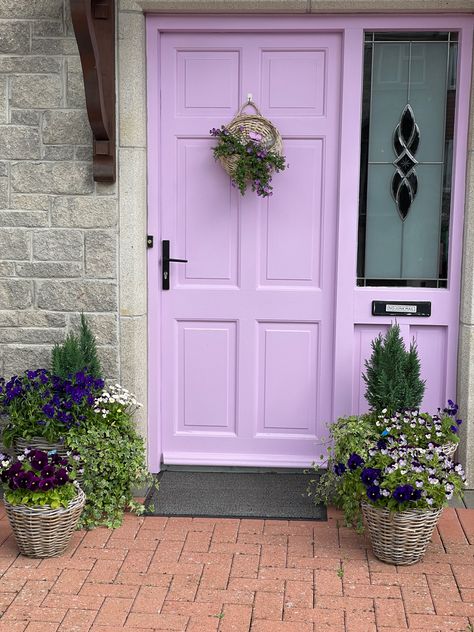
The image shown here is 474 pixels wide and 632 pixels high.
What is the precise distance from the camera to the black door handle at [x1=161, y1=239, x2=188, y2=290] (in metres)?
4.81

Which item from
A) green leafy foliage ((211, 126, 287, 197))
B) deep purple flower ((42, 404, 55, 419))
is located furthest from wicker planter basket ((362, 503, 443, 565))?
green leafy foliage ((211, 126, 287, 197))

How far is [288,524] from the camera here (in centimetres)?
429

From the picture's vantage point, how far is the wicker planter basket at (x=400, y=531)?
12.2 feet

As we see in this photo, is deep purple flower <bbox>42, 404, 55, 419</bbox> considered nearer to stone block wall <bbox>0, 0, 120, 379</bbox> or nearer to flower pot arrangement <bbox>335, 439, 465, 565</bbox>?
stone block wall <bbox>0, 0, 120, 379</bbox>

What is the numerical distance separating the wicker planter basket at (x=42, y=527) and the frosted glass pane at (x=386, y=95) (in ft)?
8.20

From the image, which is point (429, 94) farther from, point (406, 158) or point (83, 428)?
point (83, 428)

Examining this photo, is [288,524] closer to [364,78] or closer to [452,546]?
[452,546]

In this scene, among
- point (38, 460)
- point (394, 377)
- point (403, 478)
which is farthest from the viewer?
point (394, 377)

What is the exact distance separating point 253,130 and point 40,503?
2.23 meters

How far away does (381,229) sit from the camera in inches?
186

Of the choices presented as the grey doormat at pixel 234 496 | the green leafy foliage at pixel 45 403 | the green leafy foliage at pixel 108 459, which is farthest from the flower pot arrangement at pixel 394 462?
the green leafy foliage at pixel 45 403

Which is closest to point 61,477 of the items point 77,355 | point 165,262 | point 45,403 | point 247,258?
point 45,403

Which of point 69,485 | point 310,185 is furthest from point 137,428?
point 310,185

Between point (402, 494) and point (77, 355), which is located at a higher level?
point (77, 355)
